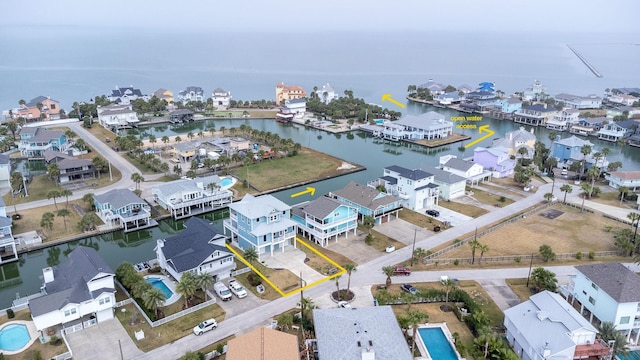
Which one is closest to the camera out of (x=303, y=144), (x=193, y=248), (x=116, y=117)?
(x=193, y=248)

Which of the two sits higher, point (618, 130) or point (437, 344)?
point (618, 130)

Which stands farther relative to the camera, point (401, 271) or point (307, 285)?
point (401, 271)

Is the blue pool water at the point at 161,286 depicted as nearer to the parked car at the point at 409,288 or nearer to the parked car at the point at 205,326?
the parked car at the point at 205,326

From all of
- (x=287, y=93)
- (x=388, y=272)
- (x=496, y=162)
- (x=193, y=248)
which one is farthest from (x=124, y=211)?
(x=287, y=93)

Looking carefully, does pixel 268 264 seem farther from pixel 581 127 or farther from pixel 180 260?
pixel 581 127

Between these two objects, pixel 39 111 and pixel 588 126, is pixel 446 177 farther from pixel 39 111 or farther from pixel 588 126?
pixel 39 111

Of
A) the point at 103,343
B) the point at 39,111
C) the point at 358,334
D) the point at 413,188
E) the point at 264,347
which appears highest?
the point at 39,111

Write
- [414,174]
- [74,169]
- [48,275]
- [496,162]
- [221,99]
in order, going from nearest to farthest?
[48,275], [414,174], [74,169], [496,162], [221,99]
